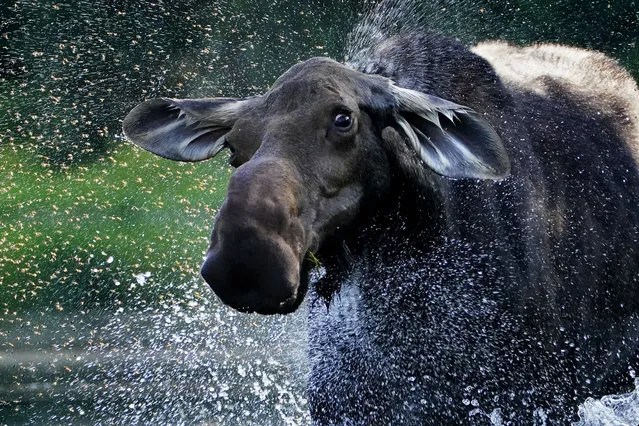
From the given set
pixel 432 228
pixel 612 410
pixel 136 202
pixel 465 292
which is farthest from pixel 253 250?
pixel 136 202

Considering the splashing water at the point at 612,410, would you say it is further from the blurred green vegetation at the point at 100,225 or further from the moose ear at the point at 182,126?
the blurred green vegetation at the point at 100,225

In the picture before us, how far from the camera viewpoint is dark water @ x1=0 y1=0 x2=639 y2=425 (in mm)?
7129

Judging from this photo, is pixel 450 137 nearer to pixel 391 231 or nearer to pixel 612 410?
pixel 391 231

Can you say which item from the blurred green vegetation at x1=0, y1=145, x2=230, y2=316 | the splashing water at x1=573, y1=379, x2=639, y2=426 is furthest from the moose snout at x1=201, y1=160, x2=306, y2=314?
the blurred green vegetation at x1=0, y1=145, x2=230, y2=316

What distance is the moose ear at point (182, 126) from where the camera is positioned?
4496mm

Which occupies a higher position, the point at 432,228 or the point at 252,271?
the point at 252,271

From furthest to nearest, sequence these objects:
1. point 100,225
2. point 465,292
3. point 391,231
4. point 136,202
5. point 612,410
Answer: point 136,202, point 100,225, point 612,410, point 465,292, point 391,231

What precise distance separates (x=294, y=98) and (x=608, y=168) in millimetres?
2517

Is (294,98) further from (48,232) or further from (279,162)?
(48,232)

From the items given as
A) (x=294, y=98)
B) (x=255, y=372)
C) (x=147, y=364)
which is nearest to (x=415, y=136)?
(x=294, y=98)

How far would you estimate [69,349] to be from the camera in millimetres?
8688

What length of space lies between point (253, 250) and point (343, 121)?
3.48 ft

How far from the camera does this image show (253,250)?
124 inches

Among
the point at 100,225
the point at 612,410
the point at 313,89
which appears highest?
the point at 313,89
